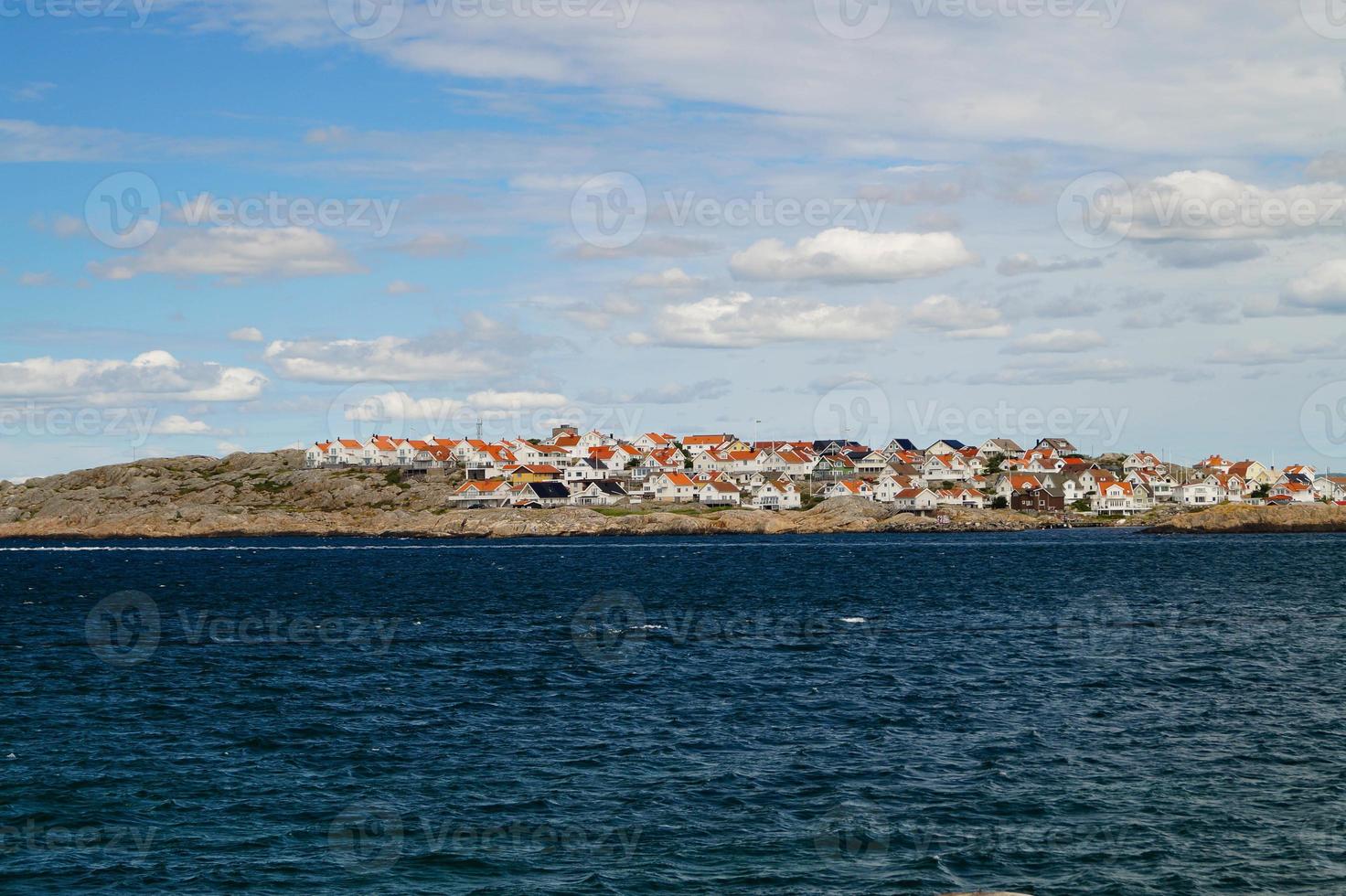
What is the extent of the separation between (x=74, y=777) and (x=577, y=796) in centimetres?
1383

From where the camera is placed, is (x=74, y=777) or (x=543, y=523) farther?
(x=543, y=523)

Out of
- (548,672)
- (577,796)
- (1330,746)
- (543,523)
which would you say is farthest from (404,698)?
(543,523)

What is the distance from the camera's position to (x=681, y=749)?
111 feet

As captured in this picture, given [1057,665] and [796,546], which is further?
[796,546]

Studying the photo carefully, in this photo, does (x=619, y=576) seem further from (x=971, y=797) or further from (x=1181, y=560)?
(x=971, y=797)

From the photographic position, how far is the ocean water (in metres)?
24.1

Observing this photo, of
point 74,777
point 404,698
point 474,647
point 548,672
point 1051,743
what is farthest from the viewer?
point 474,647

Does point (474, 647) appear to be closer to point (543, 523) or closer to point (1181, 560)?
point (1181, 560)

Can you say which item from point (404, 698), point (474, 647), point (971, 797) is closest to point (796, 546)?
point (474, 647)

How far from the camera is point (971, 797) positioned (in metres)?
28.5

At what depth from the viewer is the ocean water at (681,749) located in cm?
2408

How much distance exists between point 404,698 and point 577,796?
1574cm

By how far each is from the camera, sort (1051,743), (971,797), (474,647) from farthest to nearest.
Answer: (474,647) → (1051,743) → (971,797)

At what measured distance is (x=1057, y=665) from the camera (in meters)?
49.2
